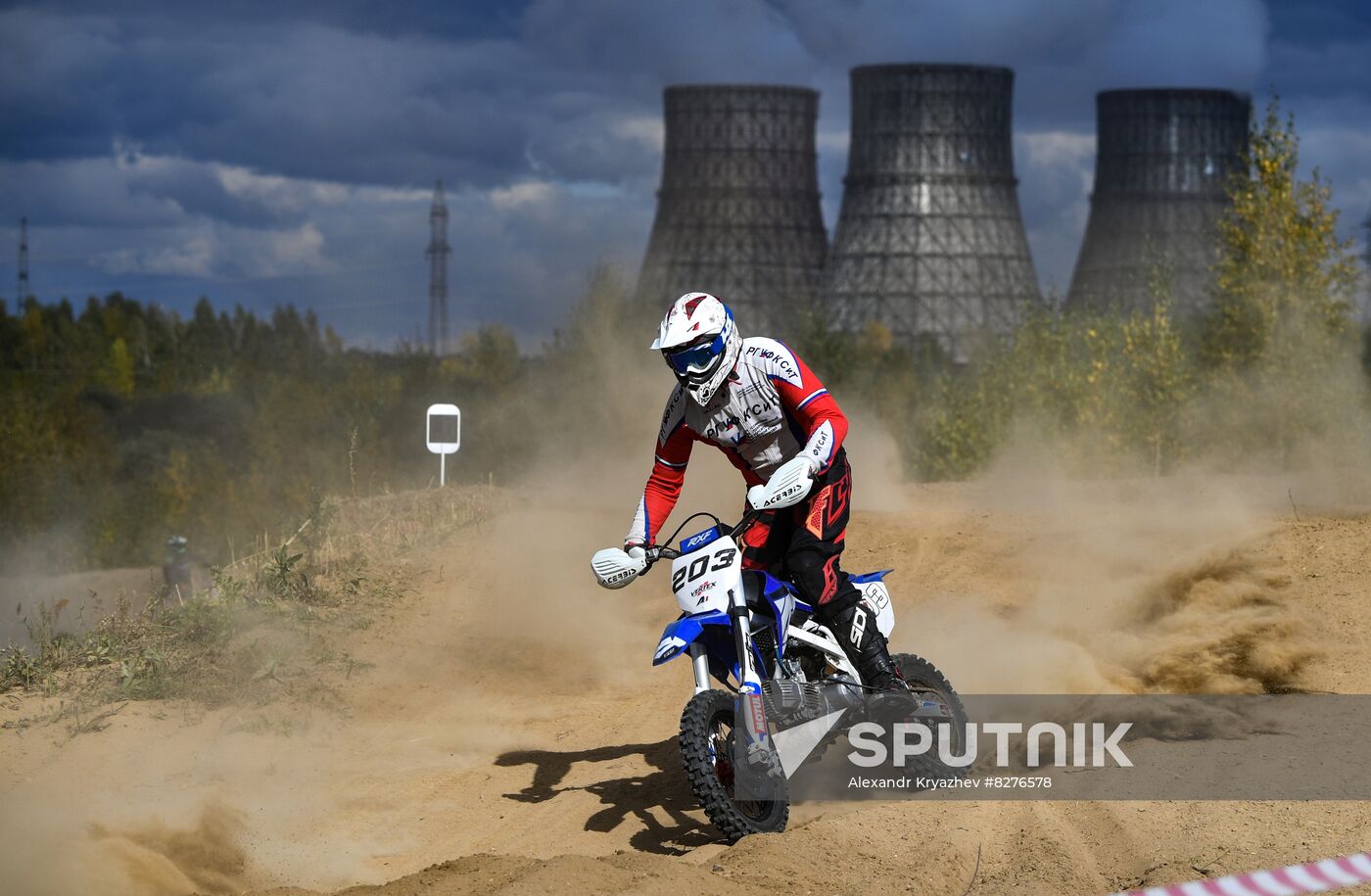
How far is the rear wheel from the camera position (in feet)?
30.0

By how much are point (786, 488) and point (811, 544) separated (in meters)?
0.82

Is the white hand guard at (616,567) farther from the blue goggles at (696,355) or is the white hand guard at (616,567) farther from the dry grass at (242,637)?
the dry grass at (242,637)

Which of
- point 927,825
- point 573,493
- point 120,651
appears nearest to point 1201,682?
point 927,825

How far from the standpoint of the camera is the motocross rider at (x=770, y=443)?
8234 millimetres

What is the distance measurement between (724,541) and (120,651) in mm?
6783

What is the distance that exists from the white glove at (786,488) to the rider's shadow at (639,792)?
210cm

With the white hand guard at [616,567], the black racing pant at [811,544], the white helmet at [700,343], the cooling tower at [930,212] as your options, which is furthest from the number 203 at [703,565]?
the cooling tower at [930,212]

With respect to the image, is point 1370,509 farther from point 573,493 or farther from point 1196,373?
point 1196,373

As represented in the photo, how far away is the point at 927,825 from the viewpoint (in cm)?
790

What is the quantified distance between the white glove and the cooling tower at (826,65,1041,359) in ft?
273

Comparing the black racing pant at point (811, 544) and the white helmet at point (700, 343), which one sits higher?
the white helmet at point (700, 343)

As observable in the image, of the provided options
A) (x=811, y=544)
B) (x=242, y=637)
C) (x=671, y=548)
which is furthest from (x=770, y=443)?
(x=242, y=637)

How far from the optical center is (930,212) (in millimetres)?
92625
